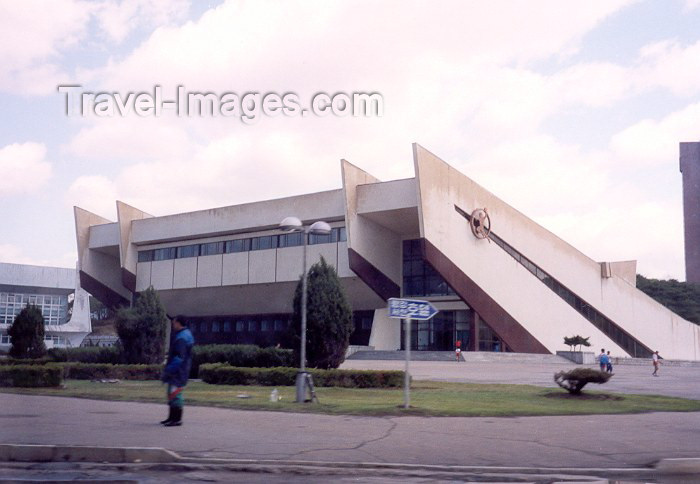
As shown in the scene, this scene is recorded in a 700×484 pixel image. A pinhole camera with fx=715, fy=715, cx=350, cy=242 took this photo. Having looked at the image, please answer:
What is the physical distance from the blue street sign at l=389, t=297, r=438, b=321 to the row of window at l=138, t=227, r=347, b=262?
36.3m

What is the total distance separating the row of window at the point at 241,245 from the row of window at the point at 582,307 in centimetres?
1071

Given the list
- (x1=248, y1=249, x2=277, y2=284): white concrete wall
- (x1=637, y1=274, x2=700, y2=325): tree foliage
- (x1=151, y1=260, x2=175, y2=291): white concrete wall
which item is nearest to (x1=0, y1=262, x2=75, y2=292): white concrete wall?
(x1=151, y1=260, x2=175, y2=291): white concrete wall

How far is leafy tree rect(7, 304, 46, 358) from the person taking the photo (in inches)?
1367

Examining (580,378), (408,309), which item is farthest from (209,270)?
(408,309)

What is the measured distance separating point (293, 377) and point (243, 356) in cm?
680

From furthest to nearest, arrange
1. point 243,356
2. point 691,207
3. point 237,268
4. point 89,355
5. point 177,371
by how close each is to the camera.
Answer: point 691,207 < point 237,268 < point 89,355 < point 243,356 < point 177,371

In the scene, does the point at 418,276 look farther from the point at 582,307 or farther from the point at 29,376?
the point at 29,376

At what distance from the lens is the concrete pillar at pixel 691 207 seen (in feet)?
285

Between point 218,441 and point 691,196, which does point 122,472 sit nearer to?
point 218,441

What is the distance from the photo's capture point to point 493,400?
17.4 metres

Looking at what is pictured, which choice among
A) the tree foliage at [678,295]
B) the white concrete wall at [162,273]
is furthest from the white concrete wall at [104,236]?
the tree foliage at [678,295]

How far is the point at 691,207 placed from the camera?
8800cm

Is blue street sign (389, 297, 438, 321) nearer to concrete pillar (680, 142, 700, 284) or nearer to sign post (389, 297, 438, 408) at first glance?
sign post (389, 297, 438, 408)

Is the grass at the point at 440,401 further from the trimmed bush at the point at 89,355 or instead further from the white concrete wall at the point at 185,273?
the white concrete wall at the point at 185,273
